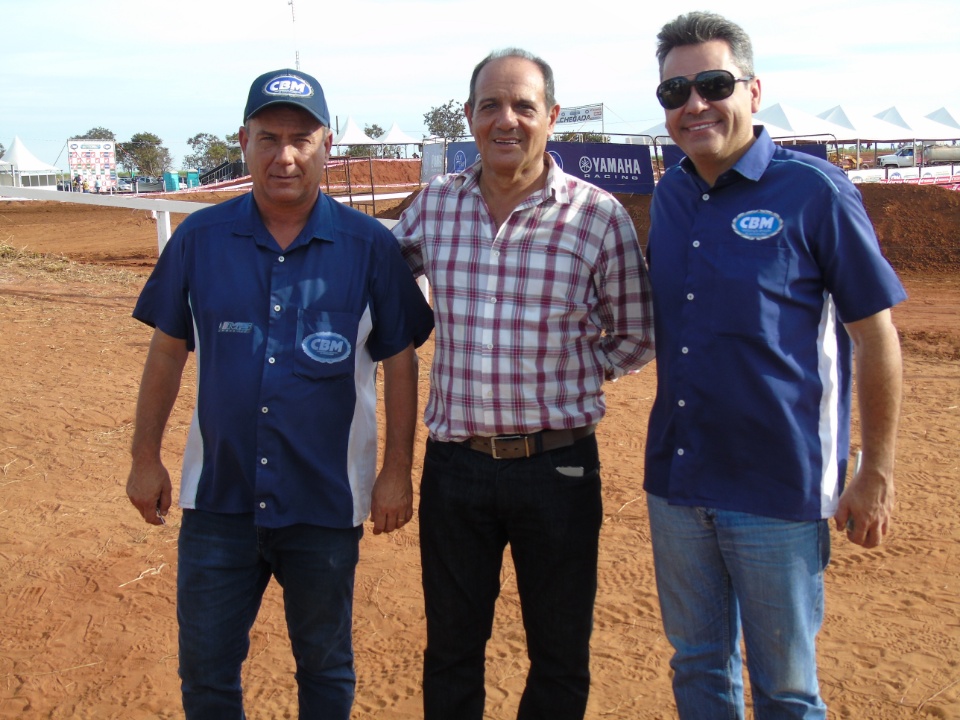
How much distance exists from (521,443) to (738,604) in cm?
78

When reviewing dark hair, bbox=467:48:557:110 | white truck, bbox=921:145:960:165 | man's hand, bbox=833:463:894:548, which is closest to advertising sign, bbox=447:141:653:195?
dark hair, bbox=467:48:557:110

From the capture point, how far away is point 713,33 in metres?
2.44

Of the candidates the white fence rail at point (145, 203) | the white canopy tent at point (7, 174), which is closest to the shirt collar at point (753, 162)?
the white fence rail at point (145, 203)

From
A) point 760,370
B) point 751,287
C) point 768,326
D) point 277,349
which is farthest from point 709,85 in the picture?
point 277,349

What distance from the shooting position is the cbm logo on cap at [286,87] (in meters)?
2.62

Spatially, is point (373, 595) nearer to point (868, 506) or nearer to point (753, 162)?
point (868, 506)

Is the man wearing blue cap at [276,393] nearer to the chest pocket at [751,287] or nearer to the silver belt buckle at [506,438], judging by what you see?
the silver belt buckle at [506,438]

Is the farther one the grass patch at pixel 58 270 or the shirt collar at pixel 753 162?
the grass patch at pixel 58 270

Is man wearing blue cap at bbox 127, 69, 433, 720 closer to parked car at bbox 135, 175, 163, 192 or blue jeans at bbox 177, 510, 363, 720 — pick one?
blue jeans at bbox 177, 510, 363, 720

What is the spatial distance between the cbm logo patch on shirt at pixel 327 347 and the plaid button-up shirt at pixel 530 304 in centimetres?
34

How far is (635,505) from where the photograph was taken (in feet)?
17.1

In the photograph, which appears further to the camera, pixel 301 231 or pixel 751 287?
pixel 301 231

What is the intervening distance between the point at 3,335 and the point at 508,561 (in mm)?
6531

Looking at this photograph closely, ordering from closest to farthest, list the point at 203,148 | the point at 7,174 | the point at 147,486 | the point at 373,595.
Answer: the point at 147,486
the point at 373,595
the point at 7,174
the point at 203,148
